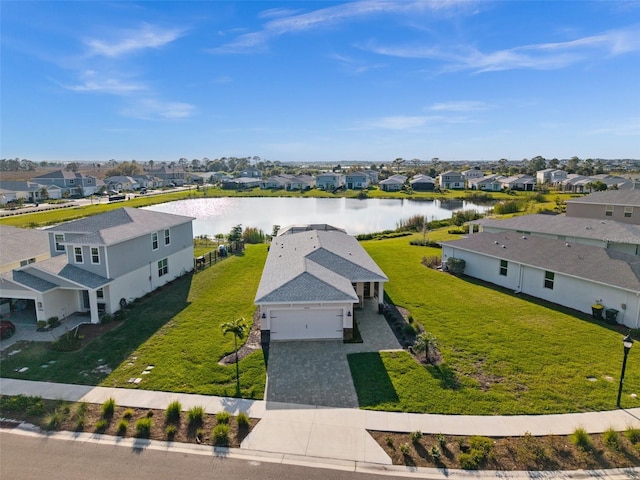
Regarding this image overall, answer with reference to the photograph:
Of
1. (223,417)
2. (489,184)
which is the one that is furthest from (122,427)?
(489,184)

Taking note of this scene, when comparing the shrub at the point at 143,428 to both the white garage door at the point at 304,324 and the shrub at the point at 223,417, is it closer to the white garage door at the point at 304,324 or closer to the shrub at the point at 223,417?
the shrub at the point at 223,417

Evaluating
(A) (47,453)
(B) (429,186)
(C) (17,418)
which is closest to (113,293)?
(C) (17,418)

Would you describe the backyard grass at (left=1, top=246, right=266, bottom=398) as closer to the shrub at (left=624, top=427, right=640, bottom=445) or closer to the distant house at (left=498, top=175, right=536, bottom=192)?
the shrub at (left=624, top=427, right=640, bottom=445)

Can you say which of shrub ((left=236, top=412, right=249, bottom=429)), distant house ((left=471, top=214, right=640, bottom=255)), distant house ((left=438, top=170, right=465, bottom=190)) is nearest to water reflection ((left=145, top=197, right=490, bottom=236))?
distant house ((left=471, top=214, right=640, bottom=255))

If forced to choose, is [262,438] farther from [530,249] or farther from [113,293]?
[530,249]

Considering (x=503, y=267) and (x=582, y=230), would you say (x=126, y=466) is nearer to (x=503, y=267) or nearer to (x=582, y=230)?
(x=503, y=267)

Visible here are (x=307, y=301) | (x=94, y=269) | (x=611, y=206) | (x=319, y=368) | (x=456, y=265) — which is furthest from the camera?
(x=611, y=206)
